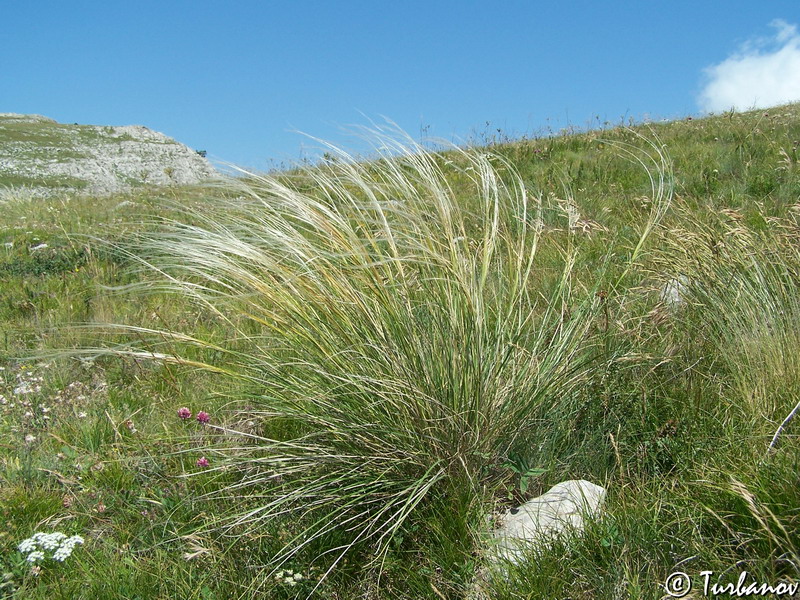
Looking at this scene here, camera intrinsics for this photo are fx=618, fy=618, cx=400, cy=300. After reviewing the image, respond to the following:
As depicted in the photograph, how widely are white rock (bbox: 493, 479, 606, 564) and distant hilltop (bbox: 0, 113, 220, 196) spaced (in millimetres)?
26669

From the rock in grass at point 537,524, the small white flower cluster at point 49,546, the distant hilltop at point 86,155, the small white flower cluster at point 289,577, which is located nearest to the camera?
the rock in grass at point 537,524

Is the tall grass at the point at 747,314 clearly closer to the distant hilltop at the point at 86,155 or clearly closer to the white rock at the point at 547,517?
the white rock at the point at 547,517

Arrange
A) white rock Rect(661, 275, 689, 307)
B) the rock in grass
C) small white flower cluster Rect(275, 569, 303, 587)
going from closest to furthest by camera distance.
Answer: the rock in grass → small white flower cluster Rect(275, 569, 303, 587) → white rock Rect(661, 275, 689, 307)

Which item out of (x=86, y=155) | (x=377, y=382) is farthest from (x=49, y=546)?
(x=86, y=155)

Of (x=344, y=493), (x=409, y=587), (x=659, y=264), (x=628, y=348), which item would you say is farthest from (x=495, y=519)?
(x=659, y=264)

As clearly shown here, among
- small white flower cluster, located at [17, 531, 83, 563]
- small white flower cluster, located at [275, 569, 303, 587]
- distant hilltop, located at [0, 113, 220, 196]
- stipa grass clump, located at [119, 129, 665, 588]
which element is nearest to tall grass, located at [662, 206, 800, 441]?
stipa grass clump, located at [119, 129, 665, 588]

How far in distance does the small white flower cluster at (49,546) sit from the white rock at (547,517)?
146 cm

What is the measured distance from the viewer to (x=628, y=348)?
2812 mm

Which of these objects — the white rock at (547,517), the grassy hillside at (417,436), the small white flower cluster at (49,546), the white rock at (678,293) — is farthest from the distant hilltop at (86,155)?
the white rock at (547,517)

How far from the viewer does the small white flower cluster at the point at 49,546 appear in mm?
2104

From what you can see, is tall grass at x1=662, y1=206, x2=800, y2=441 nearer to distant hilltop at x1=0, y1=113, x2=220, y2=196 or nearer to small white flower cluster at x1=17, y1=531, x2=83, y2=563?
small white flower cluster at x1=17, y1=531, x2=83, y2=563

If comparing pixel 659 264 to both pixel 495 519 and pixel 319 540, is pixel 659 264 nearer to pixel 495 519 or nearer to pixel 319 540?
pixel 495 519

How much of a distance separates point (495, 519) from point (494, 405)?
40cm

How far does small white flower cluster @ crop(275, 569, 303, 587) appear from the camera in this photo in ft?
6.55
